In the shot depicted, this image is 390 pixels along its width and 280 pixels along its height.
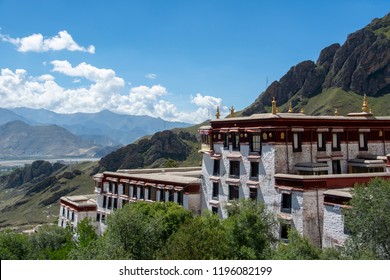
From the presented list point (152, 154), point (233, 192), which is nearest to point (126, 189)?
point (233, 192)

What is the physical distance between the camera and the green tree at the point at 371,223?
23.1m

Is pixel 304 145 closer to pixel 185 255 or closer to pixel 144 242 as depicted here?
pixel 144 242

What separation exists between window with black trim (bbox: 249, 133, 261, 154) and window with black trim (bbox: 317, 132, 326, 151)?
598 cm

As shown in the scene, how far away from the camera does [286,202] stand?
37281 mm

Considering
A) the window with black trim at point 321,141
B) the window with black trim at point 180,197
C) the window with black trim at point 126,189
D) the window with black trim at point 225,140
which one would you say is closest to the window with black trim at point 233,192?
the window with black trim at point 225,140

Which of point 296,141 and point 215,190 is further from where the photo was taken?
point 215,190

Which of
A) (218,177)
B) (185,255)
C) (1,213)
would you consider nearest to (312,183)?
(218,177)

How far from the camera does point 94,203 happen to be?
65062 mm

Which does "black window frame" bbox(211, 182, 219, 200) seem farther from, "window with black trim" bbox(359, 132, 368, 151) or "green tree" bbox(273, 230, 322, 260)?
"green tree" bbox(273, 230, 322, 260)

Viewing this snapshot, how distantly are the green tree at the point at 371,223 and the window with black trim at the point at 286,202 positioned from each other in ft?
37.5

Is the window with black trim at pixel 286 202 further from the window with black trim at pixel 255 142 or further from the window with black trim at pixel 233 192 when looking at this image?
the window with black trim at pixel 233 192

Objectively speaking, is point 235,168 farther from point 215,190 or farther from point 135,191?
point 135,191

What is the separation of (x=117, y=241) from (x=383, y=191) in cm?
1762

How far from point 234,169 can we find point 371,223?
21.7 m
